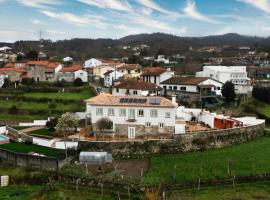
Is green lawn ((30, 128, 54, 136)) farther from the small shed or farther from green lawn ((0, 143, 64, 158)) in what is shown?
the small shed

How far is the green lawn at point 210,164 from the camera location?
25609 millimetres

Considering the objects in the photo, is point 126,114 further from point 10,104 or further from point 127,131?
point 10,104

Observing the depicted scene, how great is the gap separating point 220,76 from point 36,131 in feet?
98.3

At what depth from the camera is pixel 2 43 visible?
178 m

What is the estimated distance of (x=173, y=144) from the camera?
101 ft

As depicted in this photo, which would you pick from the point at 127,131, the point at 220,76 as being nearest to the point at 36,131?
the point at 127,131

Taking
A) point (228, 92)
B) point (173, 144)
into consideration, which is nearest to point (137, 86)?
point (228, 92)

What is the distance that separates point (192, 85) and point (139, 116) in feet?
54.9

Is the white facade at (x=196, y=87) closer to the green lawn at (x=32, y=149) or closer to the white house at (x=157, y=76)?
the white house at (x=157, y=76)

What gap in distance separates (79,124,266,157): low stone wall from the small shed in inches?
55.6

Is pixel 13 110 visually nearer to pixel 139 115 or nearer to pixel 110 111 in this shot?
pixel 110 111

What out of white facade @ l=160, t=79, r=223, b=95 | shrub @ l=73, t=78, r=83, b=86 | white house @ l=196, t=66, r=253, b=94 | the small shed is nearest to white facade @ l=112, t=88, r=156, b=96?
white facade @ l=160, t=79, r=223, b=95

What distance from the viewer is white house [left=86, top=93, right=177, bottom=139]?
32.5 m

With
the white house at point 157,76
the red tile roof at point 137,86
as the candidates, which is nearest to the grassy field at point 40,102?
the red tile roof at point 137,86
